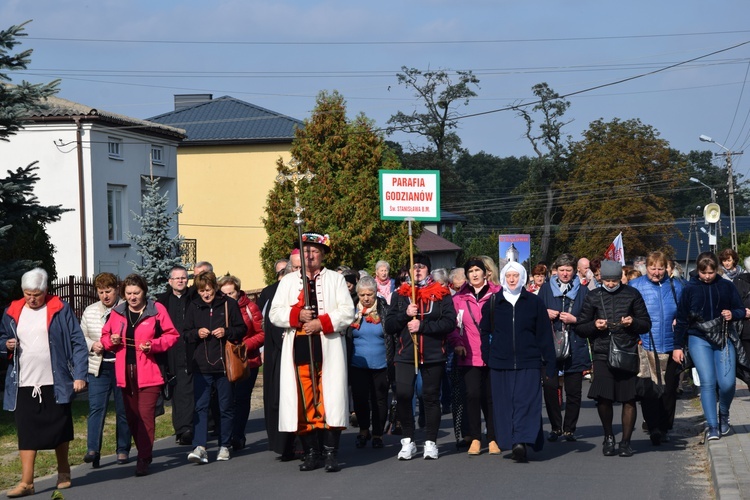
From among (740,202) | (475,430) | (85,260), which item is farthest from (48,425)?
(740,202)

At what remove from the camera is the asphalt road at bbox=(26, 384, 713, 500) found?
857 centimetres

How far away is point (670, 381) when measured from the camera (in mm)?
11172

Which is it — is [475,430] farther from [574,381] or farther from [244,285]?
[244,285]

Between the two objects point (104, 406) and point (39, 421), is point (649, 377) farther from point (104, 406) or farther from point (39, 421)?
point (39, 421)

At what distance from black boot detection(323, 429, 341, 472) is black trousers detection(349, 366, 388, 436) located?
1.55m

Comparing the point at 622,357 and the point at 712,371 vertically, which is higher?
the point at 622,357

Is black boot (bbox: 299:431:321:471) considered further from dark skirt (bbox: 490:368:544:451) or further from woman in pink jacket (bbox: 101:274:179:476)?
dark skirt (bbox: 490:368:544:451)

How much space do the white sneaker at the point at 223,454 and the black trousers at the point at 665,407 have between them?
13.4 ft

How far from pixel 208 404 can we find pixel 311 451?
1.31m

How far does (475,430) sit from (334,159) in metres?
28.7

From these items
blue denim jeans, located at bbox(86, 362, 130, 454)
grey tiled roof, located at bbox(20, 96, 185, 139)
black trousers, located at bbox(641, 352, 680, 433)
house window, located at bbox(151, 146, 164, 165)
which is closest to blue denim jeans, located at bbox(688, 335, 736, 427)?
black trousers, located at bbox(641, 352, 680, 433)

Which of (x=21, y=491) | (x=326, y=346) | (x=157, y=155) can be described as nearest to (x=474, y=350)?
(x=326, y=346)

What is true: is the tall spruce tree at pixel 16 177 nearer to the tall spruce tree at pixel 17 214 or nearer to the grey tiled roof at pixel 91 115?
the tall spruce tree at pixel 17 214

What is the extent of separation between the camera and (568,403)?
37.7ft
